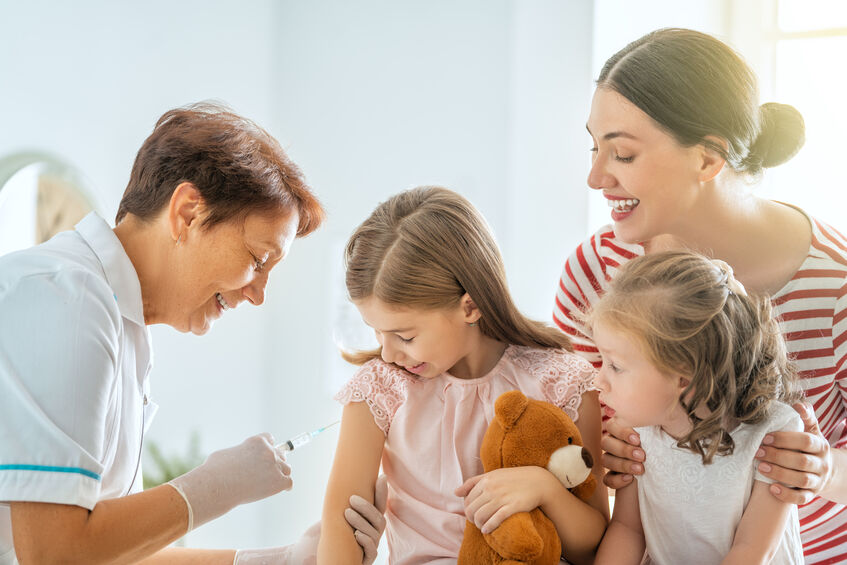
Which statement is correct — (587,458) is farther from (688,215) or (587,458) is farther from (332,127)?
(332,127)

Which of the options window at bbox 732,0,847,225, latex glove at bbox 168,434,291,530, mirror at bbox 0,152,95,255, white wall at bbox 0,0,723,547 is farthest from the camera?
white wall at bbox 0,0,723,547

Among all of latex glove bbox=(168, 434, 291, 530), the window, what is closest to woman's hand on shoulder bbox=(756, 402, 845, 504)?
latex glove bbox=(168, 434, 291, 530)

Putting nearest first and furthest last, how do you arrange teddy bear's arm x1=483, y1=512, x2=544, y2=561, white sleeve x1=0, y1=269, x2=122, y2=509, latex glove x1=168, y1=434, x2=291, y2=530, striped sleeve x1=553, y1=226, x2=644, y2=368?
white sleeve x1=0, y1=269, x2=122, y2=509 < teddy bear's arm x1=483, y1=512, x2=544, y2=561 < latex glove x1=168, y1=434, x2=291, y2=530 < striped sleeve x1=553, y1=226, x2=644, y2=368

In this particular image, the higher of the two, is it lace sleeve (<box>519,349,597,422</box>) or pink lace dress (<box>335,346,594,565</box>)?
lace sleeve (<box>519,349,597,422</box>)

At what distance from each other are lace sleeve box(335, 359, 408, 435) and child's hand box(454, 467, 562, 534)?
0.24m

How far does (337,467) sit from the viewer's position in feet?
4.50

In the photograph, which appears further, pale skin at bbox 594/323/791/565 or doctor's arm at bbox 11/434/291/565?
pale skin at bbox 594/323/791/565

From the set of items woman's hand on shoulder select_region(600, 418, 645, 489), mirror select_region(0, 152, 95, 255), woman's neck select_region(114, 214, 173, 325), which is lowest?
woman's hand on shoulder select_region(600, 418, 645, 489)

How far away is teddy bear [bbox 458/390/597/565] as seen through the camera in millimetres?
1184

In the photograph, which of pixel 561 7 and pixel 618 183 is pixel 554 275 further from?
pixel 618 183

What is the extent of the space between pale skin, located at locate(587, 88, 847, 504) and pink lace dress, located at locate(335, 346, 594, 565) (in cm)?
14

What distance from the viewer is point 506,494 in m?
1.18

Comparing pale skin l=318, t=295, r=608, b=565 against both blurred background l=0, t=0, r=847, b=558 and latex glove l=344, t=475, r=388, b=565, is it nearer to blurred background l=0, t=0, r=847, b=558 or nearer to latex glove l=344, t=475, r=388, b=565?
latex glove l=344, t=475, r=388, b=565

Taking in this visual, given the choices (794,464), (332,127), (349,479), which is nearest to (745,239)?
(794,464)
